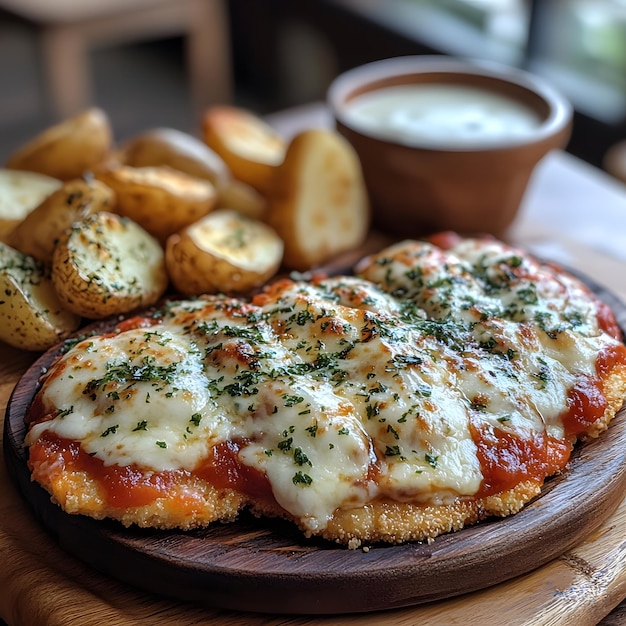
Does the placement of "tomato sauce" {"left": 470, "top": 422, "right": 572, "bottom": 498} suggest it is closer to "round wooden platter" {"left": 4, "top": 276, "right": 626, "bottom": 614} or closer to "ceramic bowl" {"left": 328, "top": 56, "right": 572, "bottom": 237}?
"round wooden platter" {"left": 4, "top": 276, "right": 626, "bottom": 614}

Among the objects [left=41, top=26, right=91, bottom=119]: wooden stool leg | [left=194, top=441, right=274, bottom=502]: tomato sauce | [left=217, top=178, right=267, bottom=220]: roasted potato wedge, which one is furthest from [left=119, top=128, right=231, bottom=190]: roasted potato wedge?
[left=41, top=26, right=91, bottom=119]: wooden stool leg

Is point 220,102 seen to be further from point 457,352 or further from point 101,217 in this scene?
point 457,352

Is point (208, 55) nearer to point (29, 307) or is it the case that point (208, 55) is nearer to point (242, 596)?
point (29, 307)

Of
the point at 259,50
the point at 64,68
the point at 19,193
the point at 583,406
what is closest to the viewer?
the point at 583,406

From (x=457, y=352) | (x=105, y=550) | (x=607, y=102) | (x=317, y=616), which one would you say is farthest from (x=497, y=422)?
(x=607, y=102)

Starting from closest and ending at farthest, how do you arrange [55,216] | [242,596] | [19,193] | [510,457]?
1. [242,596]
2. [510,457]
3. [55,216]
4. [19,193]

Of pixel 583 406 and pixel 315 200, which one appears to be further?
pixel 315 200

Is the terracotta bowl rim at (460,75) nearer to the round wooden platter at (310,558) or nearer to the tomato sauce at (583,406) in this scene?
the tomato sauce at (583,406)

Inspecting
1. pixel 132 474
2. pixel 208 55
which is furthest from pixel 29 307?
pixel 208 55
